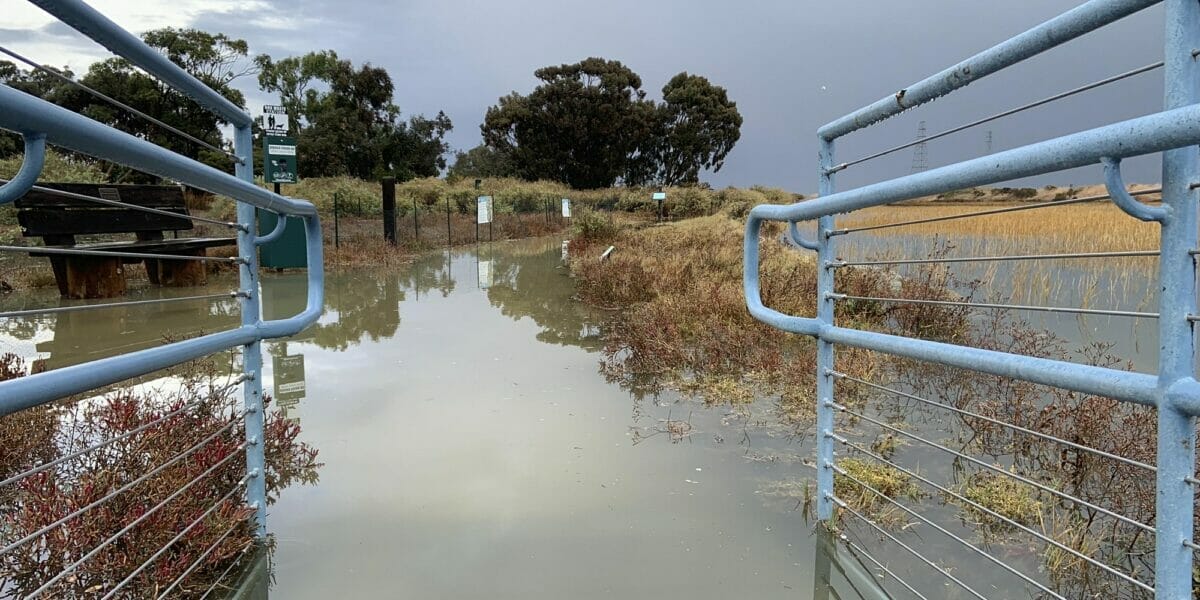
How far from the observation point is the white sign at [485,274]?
10.2 metres

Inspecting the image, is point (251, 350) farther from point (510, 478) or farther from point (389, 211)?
point (389, 211)

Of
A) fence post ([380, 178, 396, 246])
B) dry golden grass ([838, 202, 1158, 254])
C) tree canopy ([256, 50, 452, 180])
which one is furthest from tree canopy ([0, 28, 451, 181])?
dry golden grass ([838, 202, 1158, 254])

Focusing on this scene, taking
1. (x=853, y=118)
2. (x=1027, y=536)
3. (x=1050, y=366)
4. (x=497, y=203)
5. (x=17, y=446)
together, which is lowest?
Result: (x=1027, y=536)

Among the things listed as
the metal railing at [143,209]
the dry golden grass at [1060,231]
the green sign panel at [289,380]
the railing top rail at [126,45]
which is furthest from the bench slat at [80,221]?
the dry golden grass at [1060,231]

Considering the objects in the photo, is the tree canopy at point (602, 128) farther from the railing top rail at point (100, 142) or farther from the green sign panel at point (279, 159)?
the railing top rail at point (100, 142)

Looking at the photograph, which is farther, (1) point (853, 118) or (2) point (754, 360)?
(2) point (754, 360)

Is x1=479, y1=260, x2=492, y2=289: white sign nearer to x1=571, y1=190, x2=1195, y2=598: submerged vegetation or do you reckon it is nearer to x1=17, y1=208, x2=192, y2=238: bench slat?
x1=571, y1=190, x2=1195, y2=598: submerged vegetation

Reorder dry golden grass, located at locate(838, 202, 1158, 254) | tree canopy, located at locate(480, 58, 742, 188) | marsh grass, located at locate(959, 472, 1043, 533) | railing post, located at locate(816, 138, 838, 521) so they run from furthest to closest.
A: tree canopy, located at locate(480, 58, 742, 188) → dry golden grass, located at locate(838, 202, 1158, 254) → marsh grass, located at locate(959, 472, 1043, 533) → railing post, located at locate(816, 138, 838, 521)

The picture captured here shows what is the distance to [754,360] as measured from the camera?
5.23m

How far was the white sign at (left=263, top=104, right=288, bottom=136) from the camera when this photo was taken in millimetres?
10664

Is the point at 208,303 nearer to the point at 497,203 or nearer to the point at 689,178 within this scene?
the point at 497,203

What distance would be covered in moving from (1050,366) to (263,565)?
2.40m

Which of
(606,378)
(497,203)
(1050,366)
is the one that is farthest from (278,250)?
(497,203)

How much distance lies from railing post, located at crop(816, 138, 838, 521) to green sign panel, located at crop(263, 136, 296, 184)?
31.7ft
